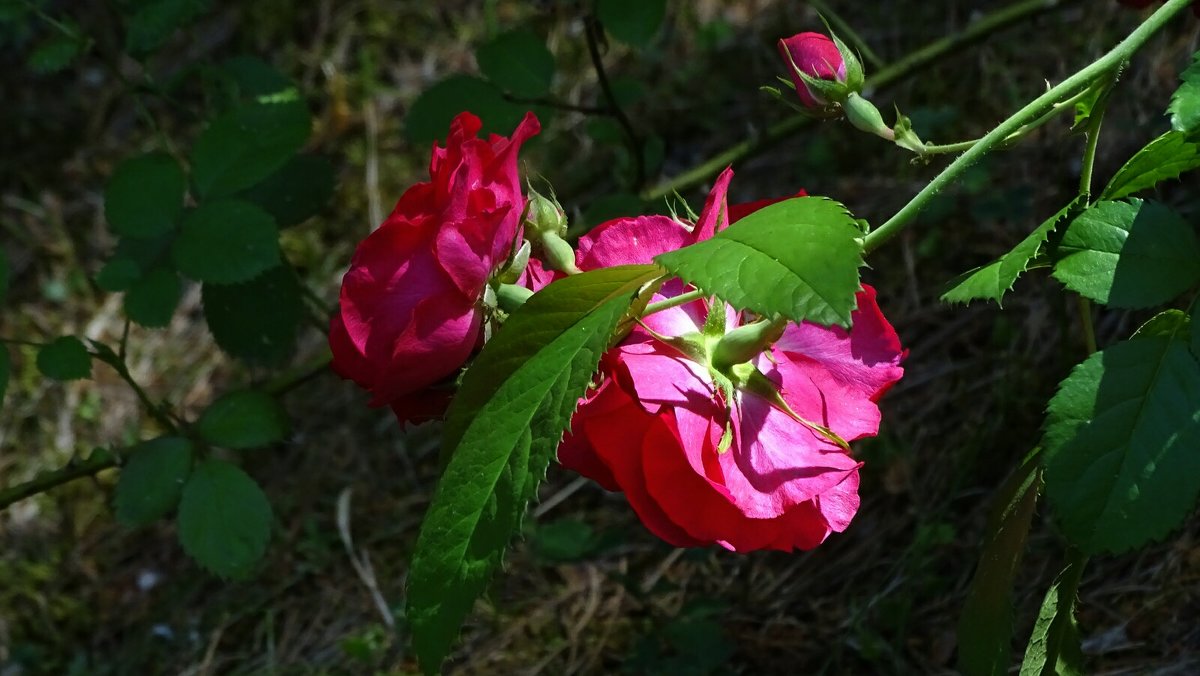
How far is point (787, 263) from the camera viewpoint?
2.23 ft

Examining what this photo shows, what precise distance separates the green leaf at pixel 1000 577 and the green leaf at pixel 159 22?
1.14 metres

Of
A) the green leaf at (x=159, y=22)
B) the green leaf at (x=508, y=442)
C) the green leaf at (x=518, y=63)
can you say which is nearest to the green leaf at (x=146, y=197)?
the green leaf at (x=159, y=22)

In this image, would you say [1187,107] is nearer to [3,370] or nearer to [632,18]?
[632,18]

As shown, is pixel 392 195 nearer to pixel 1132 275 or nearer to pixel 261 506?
pixel 261 506

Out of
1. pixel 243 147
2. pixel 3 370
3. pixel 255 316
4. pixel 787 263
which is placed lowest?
pixel 255 316

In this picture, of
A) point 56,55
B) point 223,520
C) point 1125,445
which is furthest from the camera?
point 56,55

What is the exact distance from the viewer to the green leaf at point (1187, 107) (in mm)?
808

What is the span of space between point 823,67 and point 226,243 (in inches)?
30.6

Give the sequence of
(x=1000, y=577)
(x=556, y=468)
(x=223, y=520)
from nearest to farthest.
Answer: (x=1000, y=577) → (x=223, y=520) → (x=556, y=468)

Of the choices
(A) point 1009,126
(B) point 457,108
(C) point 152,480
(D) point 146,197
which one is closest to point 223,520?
(C) point 152,480

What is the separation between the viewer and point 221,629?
1.92 metres

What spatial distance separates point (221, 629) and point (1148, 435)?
5.21 ft

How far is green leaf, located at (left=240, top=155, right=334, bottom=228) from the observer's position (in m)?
1.56

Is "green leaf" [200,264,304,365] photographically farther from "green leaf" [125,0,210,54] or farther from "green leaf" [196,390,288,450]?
"green leaf" [125,0,210,54]
